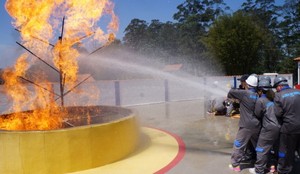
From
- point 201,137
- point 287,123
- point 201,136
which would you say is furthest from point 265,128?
point 201,136

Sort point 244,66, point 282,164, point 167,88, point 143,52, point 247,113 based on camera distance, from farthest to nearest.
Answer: point 143,52 → point 244,66 → point 167,88 → point 247,113 → point 282,164

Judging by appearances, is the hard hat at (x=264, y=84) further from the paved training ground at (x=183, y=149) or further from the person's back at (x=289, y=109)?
the paved training ground at (x=183, y=149)

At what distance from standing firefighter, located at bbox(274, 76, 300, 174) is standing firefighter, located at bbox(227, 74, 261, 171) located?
19.2 inches

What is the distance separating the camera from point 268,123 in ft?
18.0

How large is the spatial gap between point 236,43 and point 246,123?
1156 inches

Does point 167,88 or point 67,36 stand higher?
point 67,36

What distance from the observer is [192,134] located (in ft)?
30.6

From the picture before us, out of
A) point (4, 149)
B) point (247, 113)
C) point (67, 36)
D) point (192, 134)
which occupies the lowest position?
point (192, 134)

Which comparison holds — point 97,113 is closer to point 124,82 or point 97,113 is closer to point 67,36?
point 67,36

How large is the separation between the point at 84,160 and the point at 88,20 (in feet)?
12.6

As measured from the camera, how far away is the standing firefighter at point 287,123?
5246 millimetres

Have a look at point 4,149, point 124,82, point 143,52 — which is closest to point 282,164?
point 4,149

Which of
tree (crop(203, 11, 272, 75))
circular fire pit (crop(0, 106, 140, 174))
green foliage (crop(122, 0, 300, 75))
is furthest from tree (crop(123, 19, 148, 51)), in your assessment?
circular fire pit (crop(0, 106, 140, 174))

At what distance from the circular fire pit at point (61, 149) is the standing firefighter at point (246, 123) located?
248 centimetres
